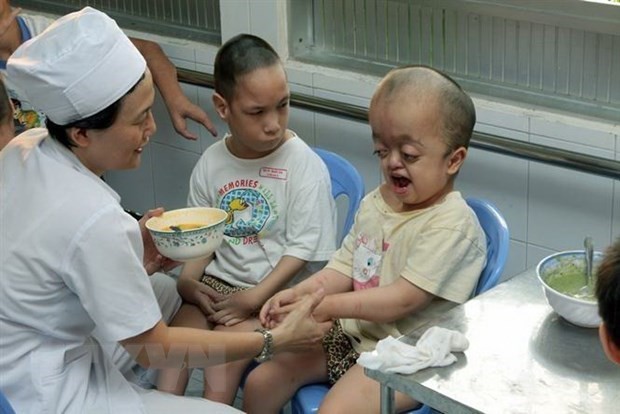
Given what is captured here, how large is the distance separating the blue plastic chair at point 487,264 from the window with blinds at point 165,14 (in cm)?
167

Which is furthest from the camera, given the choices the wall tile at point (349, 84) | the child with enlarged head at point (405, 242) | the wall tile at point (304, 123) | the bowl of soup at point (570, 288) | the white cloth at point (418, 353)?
the wall tile at point (304, 123)

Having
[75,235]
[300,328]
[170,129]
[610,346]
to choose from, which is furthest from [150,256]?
[170,129]

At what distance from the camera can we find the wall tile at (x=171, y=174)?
3954mm

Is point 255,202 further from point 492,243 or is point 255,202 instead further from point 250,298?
point 492,243

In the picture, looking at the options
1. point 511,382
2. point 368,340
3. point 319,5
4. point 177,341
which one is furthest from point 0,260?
point 319,5

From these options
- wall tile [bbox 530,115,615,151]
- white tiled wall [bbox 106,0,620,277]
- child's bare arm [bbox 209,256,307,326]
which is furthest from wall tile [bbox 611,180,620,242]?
child's bare arm [bbox 209,256,307,326]

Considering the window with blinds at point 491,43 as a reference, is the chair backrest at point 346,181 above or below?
below

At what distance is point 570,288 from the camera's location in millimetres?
1967

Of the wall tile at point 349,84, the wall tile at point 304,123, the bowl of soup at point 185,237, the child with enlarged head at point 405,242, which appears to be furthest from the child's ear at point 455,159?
the wall tile at point 304,123

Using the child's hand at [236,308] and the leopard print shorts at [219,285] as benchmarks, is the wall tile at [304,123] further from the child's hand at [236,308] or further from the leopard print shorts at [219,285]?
the child's hand at [236,308]

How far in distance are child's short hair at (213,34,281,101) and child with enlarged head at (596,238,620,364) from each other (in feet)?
4.30

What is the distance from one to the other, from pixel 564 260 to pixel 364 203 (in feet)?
1.73

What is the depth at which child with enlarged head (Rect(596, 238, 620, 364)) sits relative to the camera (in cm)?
139

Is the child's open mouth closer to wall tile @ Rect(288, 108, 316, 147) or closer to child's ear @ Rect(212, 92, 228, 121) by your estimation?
child's ear @ Rect(212, 92, 228, 121)
